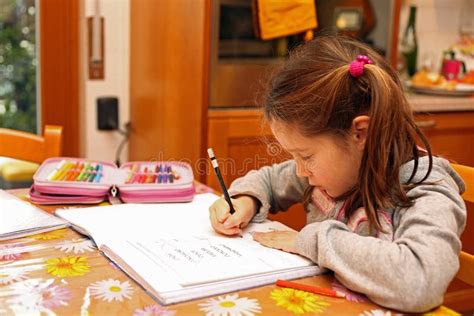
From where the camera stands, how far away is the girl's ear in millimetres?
948

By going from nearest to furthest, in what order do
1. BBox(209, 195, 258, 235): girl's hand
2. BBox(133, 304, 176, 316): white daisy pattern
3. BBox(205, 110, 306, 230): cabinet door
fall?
BBox(133, 304, 176, 316): white daisy pattern < BBox(209, 195, 258, 235): girl's hand < BBox(205, 110, 306, 230): cabinet door

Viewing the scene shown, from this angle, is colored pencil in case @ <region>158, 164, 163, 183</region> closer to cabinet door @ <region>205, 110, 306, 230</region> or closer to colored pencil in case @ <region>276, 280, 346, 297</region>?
colored pencil in case @ <region>276, 280, 346, 297</region>

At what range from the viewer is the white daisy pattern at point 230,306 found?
2.58 ft

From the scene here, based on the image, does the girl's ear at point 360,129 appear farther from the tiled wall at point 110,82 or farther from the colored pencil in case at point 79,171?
the tiled wall at point 110,82

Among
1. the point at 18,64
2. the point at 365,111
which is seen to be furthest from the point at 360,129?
the point at 18,64

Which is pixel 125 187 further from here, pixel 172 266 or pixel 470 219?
pixel 470 219

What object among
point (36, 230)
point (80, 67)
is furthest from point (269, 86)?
point (80, 67)

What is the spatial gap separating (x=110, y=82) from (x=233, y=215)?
4.99 feet

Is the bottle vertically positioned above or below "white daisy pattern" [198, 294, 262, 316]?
above

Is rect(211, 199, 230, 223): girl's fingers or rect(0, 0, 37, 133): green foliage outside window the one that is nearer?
rect(211, 199, 230, 223): girl's fingers

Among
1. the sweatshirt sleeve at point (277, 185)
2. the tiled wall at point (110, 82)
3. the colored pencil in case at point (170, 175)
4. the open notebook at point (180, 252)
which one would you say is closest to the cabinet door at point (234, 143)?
the tiled wall at point (110, 82)

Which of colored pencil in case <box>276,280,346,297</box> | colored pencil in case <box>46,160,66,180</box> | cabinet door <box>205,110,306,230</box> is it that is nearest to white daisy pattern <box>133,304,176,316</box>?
colored pencil in case <box>276,280,346,297</box>

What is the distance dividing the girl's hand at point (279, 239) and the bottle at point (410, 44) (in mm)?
1960

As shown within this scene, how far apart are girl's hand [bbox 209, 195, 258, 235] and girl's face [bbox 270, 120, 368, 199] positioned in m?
0.14
